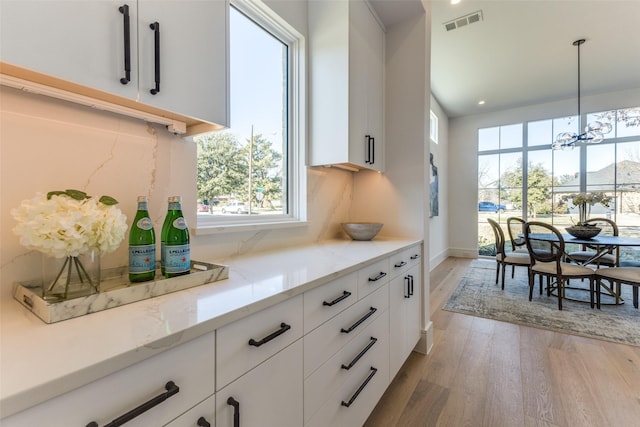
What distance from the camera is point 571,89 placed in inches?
188

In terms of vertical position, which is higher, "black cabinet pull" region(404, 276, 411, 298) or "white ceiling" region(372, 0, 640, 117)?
"white ceiling" region(372, 0, 640, 117)

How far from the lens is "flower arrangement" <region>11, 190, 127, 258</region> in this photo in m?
0.65

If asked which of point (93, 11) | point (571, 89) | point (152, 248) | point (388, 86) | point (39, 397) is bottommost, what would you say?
point (39, 397)

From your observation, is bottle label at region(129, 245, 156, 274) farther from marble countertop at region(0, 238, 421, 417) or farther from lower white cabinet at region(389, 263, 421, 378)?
lower white cabinet at region(389, 263, 421, 378)

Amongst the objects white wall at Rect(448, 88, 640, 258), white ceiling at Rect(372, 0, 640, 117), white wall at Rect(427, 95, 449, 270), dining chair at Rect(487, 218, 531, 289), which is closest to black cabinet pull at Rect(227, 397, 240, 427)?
white ceiling at Rect(372, 0, 640, 117)

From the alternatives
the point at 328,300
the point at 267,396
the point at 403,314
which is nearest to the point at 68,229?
the point at 267,396

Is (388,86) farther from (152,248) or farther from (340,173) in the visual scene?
(152,248)

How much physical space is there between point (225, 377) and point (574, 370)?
2.57 m

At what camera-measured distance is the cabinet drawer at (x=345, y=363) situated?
1.01m

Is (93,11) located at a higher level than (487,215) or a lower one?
higher

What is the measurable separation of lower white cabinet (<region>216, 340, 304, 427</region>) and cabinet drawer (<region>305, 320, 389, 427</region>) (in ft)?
0.54

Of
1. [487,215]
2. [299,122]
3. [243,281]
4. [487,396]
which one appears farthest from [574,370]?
[487,215]

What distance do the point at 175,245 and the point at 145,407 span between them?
49 cm

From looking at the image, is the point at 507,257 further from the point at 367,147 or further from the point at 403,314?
the point at 367,147
